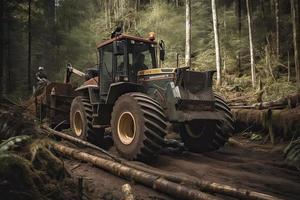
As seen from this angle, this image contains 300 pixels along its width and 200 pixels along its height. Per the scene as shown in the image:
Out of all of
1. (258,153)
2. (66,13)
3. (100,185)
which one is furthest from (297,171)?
(66,13)

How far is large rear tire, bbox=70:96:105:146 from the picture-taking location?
10.3m

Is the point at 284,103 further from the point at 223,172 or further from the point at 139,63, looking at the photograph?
the point at 223,172

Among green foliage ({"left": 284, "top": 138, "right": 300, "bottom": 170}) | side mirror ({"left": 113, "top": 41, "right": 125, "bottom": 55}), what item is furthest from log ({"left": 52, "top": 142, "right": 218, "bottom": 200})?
green foliage ({"left": 284, "top": 138, "right": 300, "bottom": 170})

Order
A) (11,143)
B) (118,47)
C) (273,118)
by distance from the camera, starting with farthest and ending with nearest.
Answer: (273,118), (118,47), (11,143)

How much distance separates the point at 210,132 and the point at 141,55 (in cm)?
285

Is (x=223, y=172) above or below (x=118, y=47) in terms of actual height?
below

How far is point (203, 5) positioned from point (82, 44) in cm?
1147

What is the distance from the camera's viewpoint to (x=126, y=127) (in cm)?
845

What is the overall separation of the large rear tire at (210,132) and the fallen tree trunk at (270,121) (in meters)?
2.17

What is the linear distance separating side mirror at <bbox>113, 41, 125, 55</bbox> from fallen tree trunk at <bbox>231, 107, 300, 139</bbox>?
521 cm

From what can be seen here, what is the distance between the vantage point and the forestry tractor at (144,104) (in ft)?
24.9

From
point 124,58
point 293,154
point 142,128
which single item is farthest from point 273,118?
point 142,128

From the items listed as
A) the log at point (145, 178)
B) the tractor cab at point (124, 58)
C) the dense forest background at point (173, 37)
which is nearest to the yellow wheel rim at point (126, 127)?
the log at point (145, 178)

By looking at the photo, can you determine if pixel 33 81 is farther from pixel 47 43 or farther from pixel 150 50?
pixel 150 50
